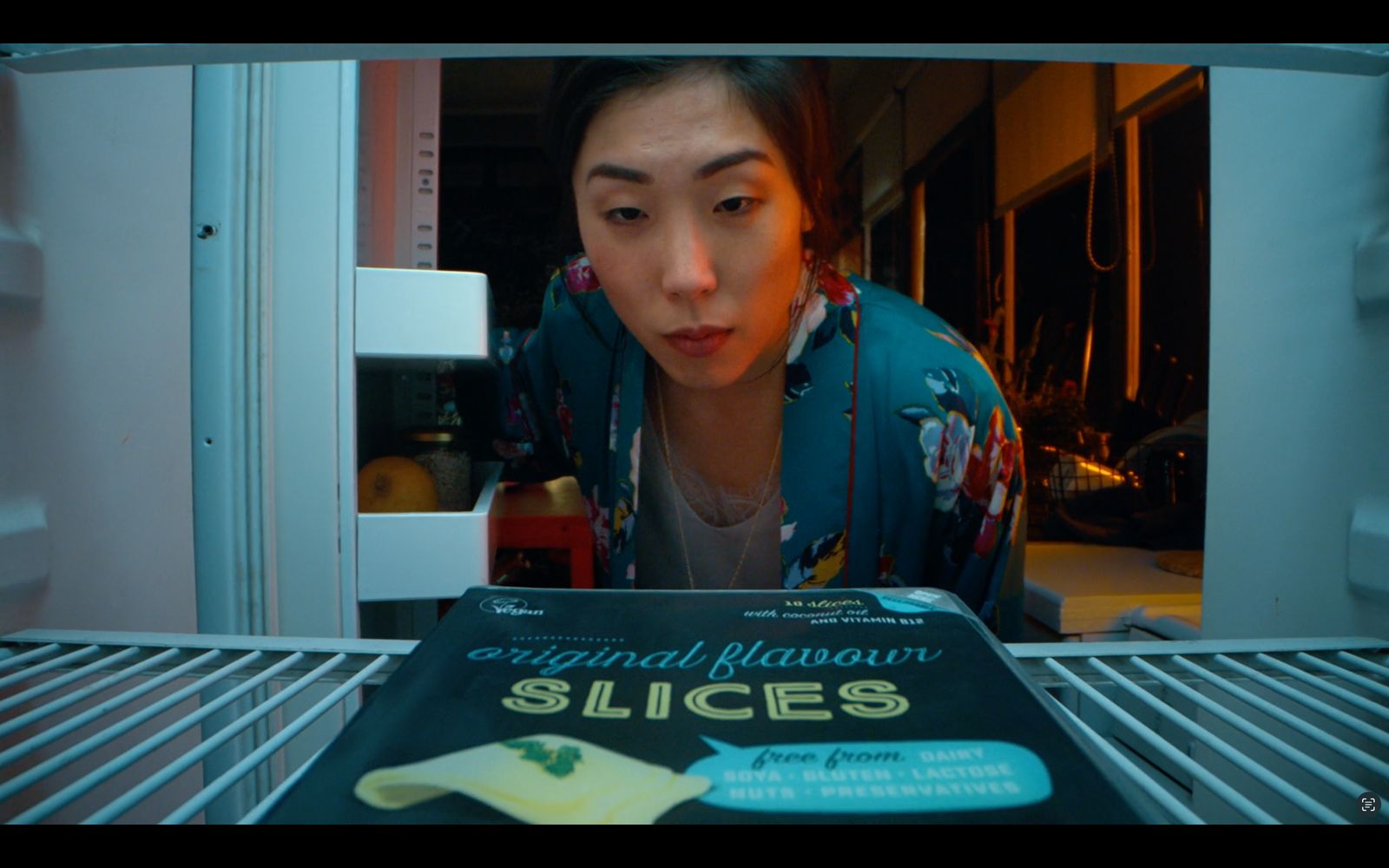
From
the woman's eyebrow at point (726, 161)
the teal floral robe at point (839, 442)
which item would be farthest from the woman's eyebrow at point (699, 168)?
the teal floral robe at point (839, 442)

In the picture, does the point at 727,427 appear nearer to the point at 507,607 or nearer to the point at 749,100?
the point at 749,100

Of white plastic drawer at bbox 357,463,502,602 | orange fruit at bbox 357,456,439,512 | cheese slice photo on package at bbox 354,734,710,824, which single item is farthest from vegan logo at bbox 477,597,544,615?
orange fruit at bbox 357,456,439,512

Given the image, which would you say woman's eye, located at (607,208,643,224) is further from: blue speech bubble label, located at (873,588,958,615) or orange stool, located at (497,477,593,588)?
blue speech bubble label, located at (873,588,958,615)

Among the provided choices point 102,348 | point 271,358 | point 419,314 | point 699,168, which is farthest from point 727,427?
point 102,348

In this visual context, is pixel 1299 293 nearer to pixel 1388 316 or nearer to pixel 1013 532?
pixel 1388 316

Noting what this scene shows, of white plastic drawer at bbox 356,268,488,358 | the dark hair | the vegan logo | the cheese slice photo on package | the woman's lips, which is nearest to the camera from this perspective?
the cheese slice photo on package

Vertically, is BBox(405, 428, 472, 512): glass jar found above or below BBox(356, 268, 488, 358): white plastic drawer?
below
